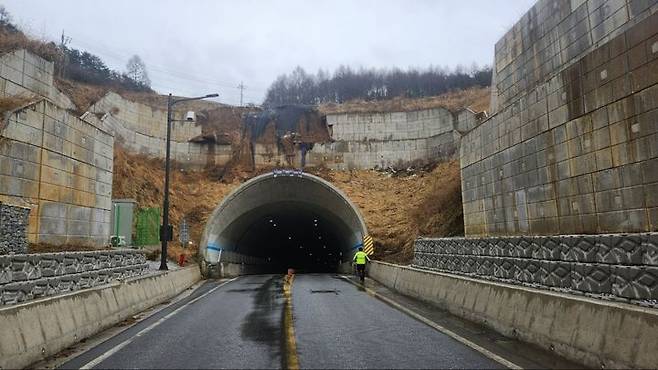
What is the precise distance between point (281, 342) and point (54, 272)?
529 centimetres

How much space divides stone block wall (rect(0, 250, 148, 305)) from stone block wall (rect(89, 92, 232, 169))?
30.5 m

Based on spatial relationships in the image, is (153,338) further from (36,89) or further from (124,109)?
(124,109)

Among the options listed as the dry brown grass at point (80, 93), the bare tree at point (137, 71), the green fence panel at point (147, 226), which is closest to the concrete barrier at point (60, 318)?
the green fence panel at point (147, 226)

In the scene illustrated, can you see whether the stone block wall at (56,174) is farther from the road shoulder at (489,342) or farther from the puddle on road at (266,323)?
the road shoulder at (489,342)

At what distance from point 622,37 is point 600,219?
4668 millimetres

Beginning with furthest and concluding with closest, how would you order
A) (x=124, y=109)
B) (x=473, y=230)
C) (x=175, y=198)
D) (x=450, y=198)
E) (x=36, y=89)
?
(x=124, y=109), (x=175, y=198), (x=450, y=198), (x=36, y=89), (x=473, y=230)

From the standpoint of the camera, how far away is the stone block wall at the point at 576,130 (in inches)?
467

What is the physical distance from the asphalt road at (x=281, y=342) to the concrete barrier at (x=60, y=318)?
556 millimetres

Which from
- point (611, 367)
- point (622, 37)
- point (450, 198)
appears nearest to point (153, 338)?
point (611, 367)

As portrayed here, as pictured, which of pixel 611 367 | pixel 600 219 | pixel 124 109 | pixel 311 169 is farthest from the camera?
pixel 311 169

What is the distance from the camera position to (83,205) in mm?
20219

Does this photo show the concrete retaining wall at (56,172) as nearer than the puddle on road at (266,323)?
No

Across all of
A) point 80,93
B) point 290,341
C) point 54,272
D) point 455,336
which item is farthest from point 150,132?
point 455,336

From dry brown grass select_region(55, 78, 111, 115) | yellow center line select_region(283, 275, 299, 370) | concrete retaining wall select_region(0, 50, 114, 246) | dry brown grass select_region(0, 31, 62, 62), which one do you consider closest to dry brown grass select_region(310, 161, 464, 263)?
yellow center line select_region(283, 275, 299, 370)
